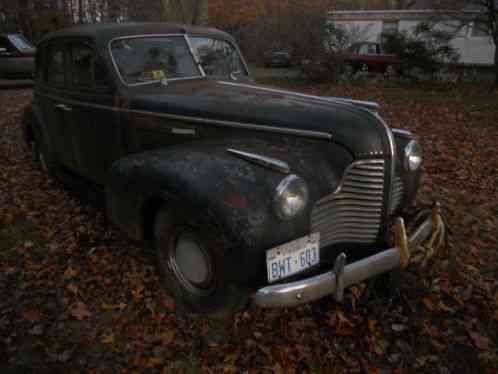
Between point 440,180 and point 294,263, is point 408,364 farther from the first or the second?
point 440,180

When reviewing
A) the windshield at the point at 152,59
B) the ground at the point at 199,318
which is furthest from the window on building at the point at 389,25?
the windshield at the point at 152,59

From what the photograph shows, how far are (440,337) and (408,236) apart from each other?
67 centimetres

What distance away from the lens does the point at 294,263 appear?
2.34m

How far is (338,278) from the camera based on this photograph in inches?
90.0

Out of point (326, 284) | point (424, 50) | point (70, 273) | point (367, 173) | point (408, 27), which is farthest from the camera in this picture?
point (408, 27)

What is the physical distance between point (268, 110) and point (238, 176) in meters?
0.78

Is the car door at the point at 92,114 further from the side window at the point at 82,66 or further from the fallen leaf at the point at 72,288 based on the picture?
the fallen leaf at the point at 72,288

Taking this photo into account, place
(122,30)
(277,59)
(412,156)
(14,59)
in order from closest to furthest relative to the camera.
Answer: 1. (412,156)
2. (122,30)
3. (14,59)
4. (277,59)

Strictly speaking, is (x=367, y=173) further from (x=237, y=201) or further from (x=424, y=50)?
(x=424, y=50)

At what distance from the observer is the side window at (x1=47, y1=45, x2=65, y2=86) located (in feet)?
14.3

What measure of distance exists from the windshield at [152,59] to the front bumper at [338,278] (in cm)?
237

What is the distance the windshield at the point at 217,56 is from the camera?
4.12 metres

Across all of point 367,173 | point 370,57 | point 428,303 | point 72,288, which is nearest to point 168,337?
point 72,288

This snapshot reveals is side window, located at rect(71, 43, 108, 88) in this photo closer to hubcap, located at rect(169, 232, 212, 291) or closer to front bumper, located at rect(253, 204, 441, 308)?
hubcap, located at rect(169, 232, 212, 291)
